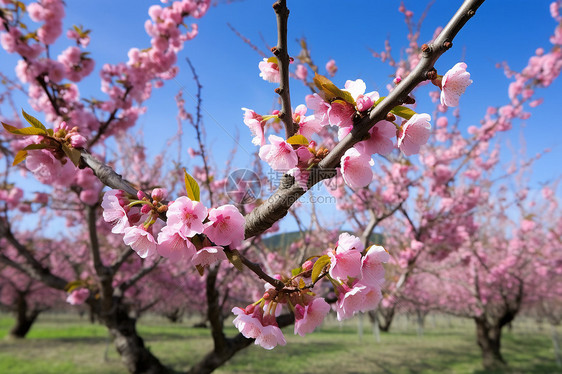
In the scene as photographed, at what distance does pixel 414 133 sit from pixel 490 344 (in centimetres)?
1262

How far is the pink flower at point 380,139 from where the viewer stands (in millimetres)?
846

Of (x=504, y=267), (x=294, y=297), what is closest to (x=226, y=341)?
(x=294, y=297)

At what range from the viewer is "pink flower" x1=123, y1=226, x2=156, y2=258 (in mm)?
793

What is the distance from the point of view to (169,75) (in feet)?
16.0

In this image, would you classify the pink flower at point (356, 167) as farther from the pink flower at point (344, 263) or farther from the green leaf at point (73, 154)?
the green leaf at point (73, 154)

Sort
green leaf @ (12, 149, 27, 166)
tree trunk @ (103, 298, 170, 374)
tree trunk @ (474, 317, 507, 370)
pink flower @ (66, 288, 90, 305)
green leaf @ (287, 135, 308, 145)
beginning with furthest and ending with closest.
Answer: tree trunk @ (474, 317, 507, 370), pink flower @ (66, 288, 90, 305), tree trunk @ (103, 298, 170, 374), green leaf @ (12, 149, 27, 166), green leaf @ (287, 135, 308, 145)

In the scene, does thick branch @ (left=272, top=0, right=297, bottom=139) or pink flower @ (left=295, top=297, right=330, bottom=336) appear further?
pink flower @ (left=295, top=297, right=330, bottom=336)

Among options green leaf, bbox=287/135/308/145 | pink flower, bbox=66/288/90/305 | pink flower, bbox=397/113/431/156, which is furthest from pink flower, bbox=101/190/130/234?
pink flower, bbox=66/288/90/305

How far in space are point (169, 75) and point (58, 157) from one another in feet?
14.2

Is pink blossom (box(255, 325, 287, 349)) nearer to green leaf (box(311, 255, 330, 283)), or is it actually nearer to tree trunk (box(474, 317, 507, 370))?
green leaf (box(311, 255, 330, 283))

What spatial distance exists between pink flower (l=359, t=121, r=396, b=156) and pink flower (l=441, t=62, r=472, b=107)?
0.17 meters

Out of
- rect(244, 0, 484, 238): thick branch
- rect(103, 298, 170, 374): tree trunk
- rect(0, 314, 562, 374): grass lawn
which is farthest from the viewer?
rect(0, 314, 562, 374): grass lawn

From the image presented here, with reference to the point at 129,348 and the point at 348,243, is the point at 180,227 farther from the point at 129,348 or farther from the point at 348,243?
the point at 129,348

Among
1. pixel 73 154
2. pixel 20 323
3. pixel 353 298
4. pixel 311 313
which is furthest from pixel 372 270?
pixel 20 323
